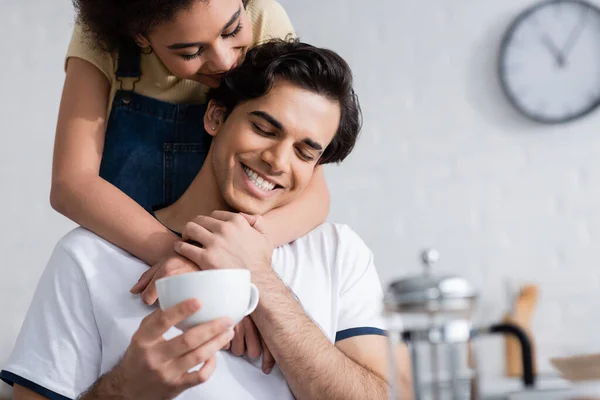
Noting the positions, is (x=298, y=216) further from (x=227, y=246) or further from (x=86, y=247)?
(x=86, y=247)

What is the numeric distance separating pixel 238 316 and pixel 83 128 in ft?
2.58

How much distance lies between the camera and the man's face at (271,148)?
1561mm

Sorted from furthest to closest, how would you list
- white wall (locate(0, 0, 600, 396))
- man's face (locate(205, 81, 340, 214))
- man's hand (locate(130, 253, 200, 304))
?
white wall (locate(0, 0, 600, 396)), man's face (locate(205, 81, 340, 214)), man's hand (locate(130, 253, 200, 304))

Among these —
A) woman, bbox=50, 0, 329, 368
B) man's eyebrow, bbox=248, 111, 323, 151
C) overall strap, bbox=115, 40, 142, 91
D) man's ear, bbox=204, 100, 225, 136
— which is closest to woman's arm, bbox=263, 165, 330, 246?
woman, bbox=50, 0, 329, 368

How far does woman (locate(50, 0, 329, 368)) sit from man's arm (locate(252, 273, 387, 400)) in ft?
0.58

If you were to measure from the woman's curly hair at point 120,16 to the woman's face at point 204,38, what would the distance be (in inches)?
0.6

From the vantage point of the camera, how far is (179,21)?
1462 millimetres

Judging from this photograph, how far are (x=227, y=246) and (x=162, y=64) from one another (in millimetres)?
562

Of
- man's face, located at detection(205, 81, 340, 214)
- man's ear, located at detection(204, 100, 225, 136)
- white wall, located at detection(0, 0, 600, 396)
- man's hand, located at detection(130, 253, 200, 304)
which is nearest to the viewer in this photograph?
man's hand, located at detection(130, 253, 200, 304)

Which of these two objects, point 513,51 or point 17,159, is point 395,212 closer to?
point 513,51

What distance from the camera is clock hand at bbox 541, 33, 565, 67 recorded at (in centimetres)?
323

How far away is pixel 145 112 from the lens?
1.77 meters

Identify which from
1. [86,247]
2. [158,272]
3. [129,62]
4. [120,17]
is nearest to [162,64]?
[129,62]

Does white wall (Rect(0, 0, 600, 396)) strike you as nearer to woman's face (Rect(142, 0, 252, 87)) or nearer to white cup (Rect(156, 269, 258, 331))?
woman's face (Rect(142, 0, 252, 87))
